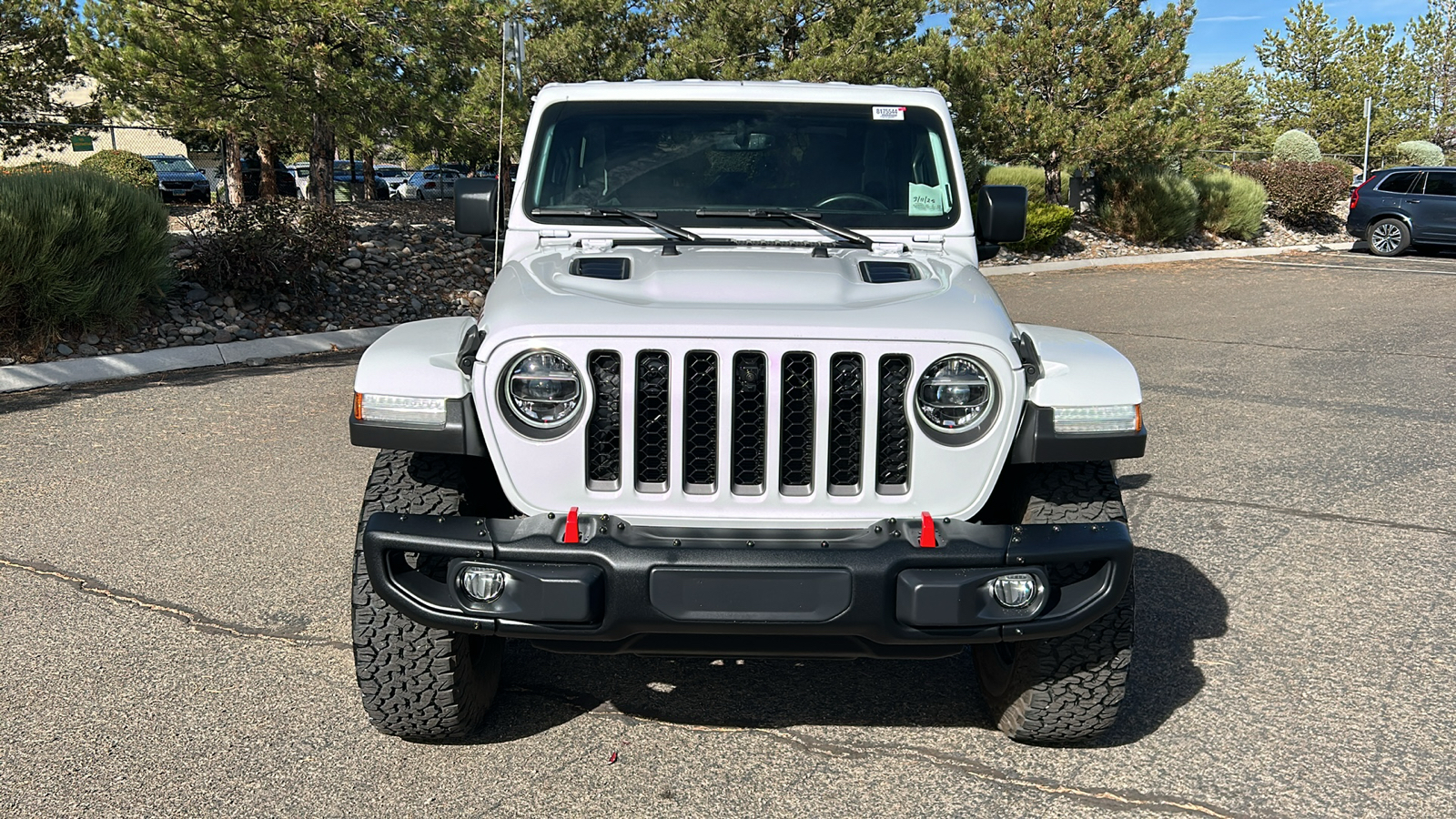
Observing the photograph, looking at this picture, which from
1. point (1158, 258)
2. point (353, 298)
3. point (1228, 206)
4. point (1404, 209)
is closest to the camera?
point (353, 298)

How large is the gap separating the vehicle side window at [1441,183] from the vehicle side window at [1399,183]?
0.24 m

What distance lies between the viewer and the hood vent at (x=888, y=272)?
3455 mm

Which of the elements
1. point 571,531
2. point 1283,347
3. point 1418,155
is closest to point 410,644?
point 571,531

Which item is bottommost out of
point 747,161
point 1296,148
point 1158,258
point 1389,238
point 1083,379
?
point 1158,258

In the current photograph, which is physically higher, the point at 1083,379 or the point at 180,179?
the point at 180,179

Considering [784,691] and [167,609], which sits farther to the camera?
[167,609]

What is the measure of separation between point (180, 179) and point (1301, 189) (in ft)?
83.5

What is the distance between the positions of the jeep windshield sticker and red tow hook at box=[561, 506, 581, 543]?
6.34 ft

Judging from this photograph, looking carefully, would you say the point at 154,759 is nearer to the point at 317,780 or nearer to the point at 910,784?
Answer: the point at 317,780

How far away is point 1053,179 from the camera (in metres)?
21.7

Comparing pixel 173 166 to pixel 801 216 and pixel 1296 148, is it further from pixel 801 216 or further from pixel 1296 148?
pixel 801 216

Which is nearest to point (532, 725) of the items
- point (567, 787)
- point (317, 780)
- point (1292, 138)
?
point (567, 787)

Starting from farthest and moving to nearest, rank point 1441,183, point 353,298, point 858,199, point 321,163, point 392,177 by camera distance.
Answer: point 392,177, point 1441,183, point 321,163, point 353,298, point 858,199

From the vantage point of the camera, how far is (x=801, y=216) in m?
4.11
